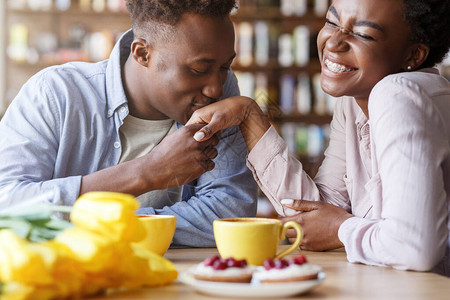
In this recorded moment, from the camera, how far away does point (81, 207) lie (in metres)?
0.68

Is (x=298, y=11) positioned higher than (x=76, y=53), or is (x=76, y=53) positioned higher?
(x=298, y=11)

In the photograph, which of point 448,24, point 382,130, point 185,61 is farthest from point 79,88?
point 448,24

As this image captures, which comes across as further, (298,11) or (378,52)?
(298,11)

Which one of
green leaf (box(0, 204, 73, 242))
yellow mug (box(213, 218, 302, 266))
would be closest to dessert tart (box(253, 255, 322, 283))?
yellow mug (box(213, 218, 302, 266))

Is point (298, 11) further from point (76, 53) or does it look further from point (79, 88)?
point (79, 88)

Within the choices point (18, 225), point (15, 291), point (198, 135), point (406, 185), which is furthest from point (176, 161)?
point (15, 291)

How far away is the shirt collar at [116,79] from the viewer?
60.2 inches

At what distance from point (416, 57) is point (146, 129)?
0.72 m

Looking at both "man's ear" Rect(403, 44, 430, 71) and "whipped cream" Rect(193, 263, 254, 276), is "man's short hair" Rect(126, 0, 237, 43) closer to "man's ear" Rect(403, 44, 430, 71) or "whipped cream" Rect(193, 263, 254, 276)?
"man's ear" Rect(403, 44, 430, 71)

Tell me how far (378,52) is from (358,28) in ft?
0.23

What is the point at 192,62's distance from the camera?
55.8 inches

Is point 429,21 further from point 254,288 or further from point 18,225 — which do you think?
point 18,225

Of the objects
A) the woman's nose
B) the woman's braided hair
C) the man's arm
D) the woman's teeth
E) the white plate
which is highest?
the woman's braided hair

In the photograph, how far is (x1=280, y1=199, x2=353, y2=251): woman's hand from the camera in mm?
1223
